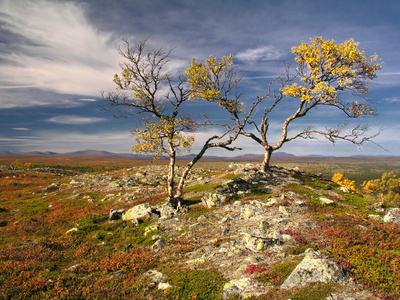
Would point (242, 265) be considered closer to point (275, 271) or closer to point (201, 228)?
point (275, 271)

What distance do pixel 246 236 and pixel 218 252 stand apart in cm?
219

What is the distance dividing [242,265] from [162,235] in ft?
25.7

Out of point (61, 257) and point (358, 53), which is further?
point (358, 53)

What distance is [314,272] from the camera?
328 inches

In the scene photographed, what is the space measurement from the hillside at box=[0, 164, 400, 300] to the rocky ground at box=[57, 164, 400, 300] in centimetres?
6

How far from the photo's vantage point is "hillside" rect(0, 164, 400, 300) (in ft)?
27.3

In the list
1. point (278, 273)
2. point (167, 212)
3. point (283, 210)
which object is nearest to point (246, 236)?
point (278, 273)

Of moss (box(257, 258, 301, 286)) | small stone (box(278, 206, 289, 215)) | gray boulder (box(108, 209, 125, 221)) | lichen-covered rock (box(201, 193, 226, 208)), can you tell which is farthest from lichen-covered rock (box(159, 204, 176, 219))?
moss (box(257, 258, 301, 286))

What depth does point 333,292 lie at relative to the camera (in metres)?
7.37

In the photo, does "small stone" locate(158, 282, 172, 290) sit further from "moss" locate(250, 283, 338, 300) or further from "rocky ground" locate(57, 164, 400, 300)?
"moss" locate(250, 283, 338, 300)

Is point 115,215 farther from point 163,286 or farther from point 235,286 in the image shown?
point 235,286

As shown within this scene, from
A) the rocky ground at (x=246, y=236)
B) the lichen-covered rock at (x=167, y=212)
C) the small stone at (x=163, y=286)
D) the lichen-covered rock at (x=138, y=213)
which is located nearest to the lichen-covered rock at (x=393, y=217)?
the rocky ground at (x=246, y=236)

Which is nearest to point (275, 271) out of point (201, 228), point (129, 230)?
point (201, 228)

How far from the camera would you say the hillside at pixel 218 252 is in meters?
8.34
